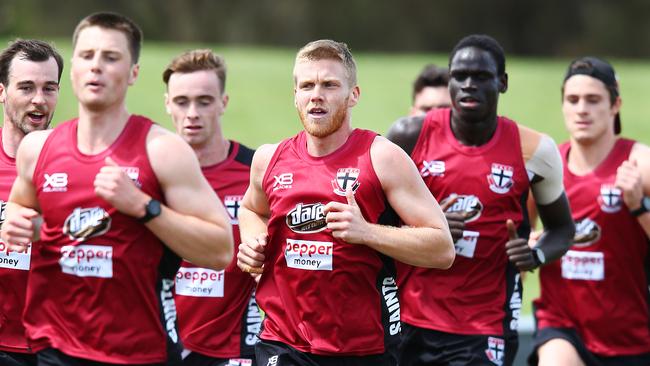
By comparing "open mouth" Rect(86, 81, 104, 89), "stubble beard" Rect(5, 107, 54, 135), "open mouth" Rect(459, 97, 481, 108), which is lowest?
"open mouth" Rect(86, 81, 104, 89)

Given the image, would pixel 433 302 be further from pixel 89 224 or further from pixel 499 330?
pixel 89 224

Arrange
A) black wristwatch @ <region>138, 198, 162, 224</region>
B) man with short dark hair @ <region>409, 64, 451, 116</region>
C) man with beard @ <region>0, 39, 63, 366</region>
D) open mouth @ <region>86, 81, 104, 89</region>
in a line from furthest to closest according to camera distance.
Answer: man with short dark hair @ <region>409, 64, 451, 116</region>, man with beard @ <region>0, 39, 63, 366</region>, open mouth @ <region>86, 81, 104, 89</region>, black wristwatch @ <region>138, 198, 162, 224</region>

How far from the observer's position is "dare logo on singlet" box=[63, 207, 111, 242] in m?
5.10

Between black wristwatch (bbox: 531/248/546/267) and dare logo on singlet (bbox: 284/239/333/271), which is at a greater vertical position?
black wristwatch (bbox: 531/248/546/267)

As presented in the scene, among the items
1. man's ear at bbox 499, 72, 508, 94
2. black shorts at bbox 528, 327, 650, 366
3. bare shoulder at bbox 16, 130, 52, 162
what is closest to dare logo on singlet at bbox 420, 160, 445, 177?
man's ear at bbox 499, 72, 508, 94

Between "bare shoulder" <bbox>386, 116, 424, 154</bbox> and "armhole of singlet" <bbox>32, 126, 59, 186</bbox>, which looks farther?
"bare shoulder" <bbox>386, 116, 424, 154</bbox>

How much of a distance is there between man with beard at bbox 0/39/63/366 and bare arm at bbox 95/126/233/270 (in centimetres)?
154

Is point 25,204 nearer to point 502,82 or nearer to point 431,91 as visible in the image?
point 502,82

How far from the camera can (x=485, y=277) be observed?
23.4 ft

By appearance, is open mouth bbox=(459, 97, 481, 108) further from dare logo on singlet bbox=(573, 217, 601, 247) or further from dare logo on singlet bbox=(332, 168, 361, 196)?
dare logo on singlet bbox=(332, 168, 361, 196)

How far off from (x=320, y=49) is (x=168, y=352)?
170 cm

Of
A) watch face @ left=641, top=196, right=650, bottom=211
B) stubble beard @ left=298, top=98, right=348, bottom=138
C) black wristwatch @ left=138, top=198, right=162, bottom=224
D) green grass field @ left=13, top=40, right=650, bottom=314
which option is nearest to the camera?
black wristwatch @ left=138, top=198, right=162, bottom=224

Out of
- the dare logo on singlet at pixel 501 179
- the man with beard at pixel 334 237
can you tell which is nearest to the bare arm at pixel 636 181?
the dare logo on singlet at pixel 501 179

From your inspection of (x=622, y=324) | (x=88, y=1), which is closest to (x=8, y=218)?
(x=622, y=324)
